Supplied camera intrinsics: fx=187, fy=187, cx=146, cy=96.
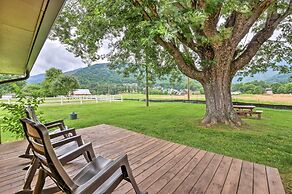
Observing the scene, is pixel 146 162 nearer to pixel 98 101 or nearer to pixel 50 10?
pixel 50 10

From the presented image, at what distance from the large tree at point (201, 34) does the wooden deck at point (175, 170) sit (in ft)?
8.25

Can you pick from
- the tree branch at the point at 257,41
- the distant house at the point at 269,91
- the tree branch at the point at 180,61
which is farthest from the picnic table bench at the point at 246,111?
the distant house at the point at 269,91

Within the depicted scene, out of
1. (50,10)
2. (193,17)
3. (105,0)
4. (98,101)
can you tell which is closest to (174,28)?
(193,17)

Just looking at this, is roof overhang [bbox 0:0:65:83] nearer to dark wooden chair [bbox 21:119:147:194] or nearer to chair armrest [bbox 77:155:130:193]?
dark wooden chair [bbox 21:119:147:194]

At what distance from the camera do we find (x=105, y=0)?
15.8 feet

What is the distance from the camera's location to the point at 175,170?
8.10 feet

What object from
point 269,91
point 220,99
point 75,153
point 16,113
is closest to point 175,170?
point 75,153

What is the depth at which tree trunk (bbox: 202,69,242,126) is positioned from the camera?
598 centimetres

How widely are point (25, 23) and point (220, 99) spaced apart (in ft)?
18.5

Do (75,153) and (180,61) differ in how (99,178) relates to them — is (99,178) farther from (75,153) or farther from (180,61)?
(180,61)

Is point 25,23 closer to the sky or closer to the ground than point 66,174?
closer to the sky

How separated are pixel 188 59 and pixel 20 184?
5.66 m

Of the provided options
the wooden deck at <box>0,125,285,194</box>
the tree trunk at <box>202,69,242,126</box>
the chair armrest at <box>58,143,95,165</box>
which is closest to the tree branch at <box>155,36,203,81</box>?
the tree trunk at <box>202,69,242,126</box>

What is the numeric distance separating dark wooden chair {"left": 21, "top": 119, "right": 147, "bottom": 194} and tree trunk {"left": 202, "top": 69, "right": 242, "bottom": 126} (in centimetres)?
506
